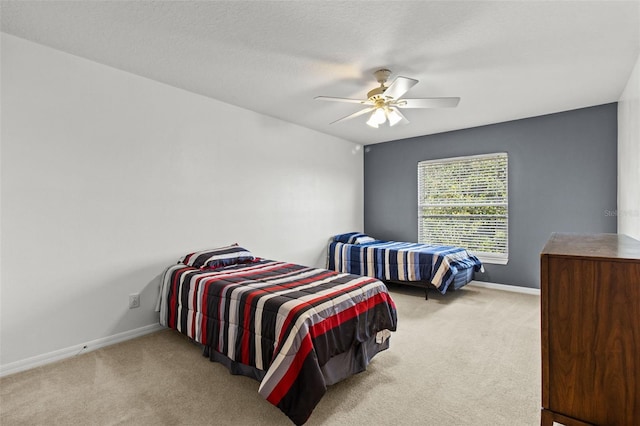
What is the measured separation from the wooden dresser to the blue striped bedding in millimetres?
2899

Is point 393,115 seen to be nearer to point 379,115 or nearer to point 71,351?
point 379,115

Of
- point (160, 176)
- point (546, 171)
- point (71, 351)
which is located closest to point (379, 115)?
point (160, 176)

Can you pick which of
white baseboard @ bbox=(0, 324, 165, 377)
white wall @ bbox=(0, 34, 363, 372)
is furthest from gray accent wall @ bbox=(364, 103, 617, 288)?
white baseboard @ bbox=(0, 324, 165, 377)

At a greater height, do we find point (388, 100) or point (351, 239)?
point (388, 100)

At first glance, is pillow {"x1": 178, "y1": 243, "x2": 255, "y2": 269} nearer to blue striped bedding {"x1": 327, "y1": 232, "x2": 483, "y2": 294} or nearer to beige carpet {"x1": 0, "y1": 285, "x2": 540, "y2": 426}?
beige carpet {"x1": 0, "y1": 285, "x2": 540, "y2": 426}

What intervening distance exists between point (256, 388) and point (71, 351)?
1.70 meters

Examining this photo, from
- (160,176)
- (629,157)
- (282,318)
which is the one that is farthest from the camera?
(160,176)

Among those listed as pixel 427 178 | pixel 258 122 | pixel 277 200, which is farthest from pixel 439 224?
pixel 258 122

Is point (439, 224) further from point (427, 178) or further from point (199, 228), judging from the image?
point (199, 228)

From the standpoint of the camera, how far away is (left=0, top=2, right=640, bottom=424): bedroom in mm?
2406

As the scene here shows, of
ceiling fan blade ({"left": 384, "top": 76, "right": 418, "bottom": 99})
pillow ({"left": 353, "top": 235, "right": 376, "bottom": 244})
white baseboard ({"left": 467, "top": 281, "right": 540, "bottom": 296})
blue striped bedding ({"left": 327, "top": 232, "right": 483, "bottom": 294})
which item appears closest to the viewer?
ceiling fan blade ({"left": 384, "top": 76, "right": 418, "bottom": 99})

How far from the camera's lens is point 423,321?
3363 mm

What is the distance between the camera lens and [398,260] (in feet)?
14.5

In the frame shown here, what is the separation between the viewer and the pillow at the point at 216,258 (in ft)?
10.1
